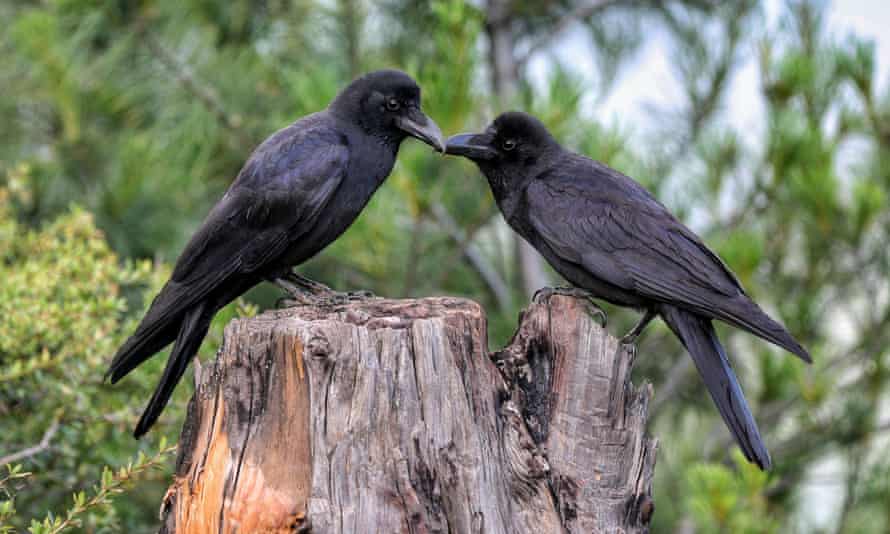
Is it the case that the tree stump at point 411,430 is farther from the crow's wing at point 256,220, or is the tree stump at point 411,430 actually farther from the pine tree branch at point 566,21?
the pine tree branch at point 566,21

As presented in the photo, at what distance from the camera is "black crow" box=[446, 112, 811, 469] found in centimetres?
394

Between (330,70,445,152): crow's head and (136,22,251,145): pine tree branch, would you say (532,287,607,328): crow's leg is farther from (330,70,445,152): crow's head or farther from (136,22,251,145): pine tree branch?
(136,22,251,145): pine tree branch

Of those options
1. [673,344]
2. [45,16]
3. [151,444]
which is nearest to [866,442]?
[673,344]

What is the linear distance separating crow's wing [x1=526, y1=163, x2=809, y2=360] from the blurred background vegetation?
1.01 meters

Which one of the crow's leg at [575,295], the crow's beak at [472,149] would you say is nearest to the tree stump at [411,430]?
the crow's leg at [575,295]

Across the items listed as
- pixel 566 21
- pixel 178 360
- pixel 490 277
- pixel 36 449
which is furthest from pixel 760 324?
pixel 566 21

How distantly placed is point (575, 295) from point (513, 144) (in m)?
1.18

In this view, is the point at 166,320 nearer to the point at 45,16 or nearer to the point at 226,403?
the point at 226,403

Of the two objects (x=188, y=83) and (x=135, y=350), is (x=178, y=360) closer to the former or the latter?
(x=135, y=350)

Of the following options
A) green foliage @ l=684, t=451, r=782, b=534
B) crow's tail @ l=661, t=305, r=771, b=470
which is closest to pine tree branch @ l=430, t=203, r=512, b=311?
green foliage @ l=684, t=451, r=782, b=534

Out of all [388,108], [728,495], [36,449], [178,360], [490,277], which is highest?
[388,108]

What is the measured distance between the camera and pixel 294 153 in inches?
169

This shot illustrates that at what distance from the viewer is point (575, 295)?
3865 millimetres

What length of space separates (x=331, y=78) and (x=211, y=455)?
305cm
